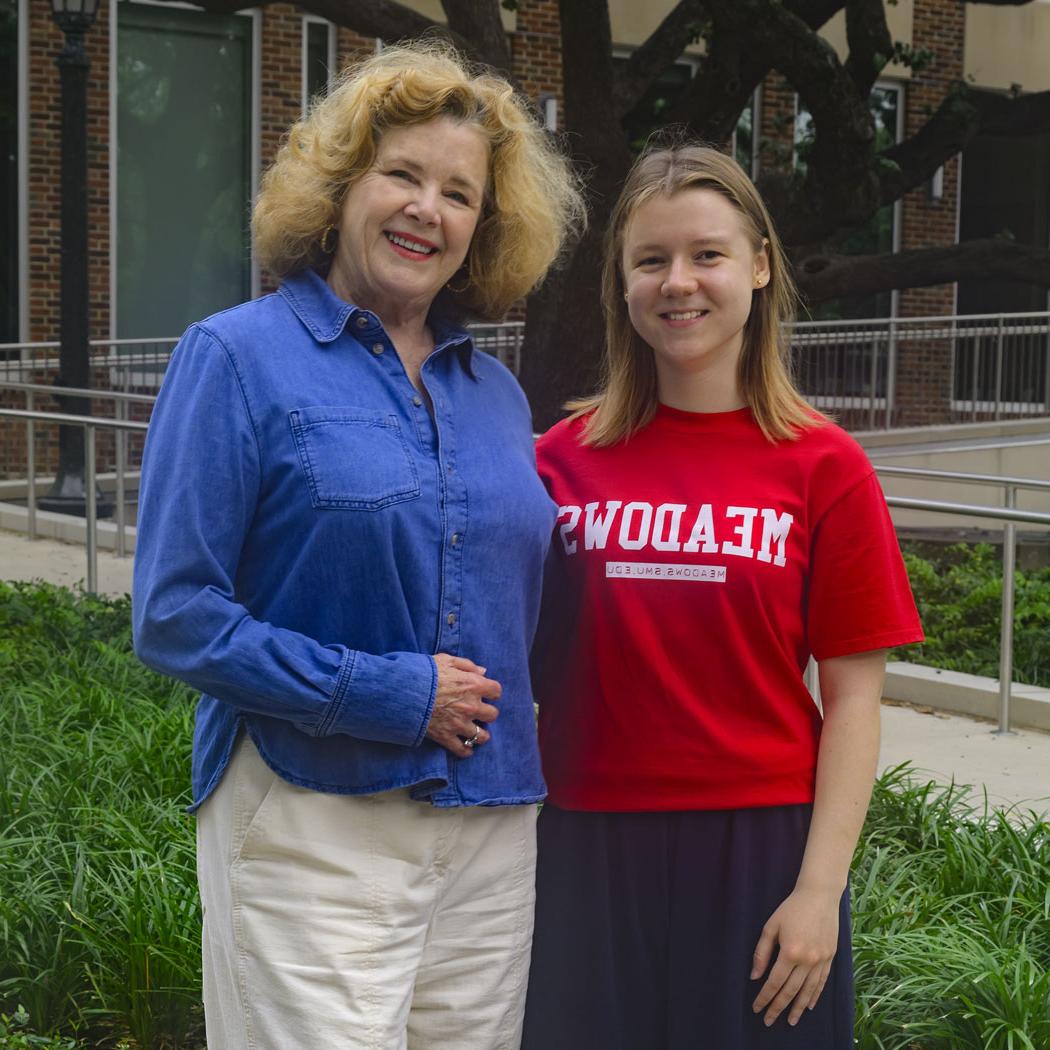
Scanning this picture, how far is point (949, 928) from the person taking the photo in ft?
11.5

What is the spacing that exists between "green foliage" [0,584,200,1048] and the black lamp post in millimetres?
5985

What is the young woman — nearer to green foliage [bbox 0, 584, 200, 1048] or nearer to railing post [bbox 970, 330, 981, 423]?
green foliage [bbox 0, 584, 200, 1048]

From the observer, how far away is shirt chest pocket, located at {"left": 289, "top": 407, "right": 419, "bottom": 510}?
7.05 ft

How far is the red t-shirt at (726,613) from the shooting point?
234cm

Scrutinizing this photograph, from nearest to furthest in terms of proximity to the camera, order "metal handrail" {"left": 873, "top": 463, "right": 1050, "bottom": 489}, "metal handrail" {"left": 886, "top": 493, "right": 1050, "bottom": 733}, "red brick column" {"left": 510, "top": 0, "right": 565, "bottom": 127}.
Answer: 1. "metal handrail" {"left": 886, "top": 493, "right": 1050, "bottom": 733}
2. "metal handrail" {"left": 873, "top": 463, "right": 1050, "bottom": 489}
3. "red brick column" {"left": 510, "top": 0, "right": 565, "bottom": 127}

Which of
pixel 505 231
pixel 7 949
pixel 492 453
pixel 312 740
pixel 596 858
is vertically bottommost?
pixel 7 949

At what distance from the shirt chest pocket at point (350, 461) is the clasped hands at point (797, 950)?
2.63ft

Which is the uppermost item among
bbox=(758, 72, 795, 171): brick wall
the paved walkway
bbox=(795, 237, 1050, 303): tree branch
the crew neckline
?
bbox=(758, 72, 795, 171): brick wall

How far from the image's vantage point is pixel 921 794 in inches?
182

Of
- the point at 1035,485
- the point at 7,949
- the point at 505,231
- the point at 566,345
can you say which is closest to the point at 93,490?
the point at 566,345

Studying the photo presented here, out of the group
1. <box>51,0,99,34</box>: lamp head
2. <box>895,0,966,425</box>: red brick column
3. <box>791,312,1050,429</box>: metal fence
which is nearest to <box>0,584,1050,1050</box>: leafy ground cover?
<box>51,0,99,34</box>: lamp head

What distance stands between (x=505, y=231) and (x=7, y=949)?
6.86ft

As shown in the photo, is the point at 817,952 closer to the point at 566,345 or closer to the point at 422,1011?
the point at 422,1011

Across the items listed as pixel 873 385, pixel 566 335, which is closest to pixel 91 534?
pixel 566 335
